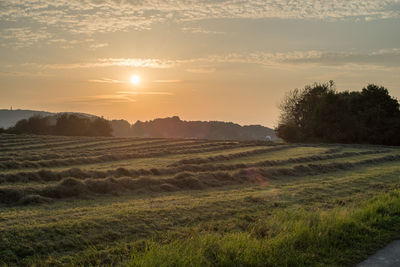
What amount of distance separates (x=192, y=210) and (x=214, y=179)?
9.46 meters

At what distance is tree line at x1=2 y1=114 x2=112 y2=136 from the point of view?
100 metres

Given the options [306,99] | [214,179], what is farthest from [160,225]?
[306,99]

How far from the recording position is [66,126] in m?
101

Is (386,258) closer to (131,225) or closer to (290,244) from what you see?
(290,244)

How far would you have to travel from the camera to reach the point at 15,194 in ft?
56.4

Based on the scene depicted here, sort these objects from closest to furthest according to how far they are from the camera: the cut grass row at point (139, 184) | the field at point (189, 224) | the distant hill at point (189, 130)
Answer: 1. the field at point (189, 224)
2. the cut grass row at point (139, 184)
3. the distant hill at point (189, 130)

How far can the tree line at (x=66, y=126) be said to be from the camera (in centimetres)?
10031

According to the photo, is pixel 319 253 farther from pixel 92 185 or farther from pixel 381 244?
pixel 92 185

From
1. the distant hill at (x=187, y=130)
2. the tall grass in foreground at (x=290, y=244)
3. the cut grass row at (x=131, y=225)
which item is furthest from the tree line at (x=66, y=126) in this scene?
the tall grass in foreground at (x=290, y=244)

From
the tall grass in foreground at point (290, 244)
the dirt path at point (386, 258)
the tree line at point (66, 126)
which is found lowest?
the dirt path at point (386, 258)

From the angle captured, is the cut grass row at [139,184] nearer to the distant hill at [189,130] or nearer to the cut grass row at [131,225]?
the cut grass row at [131,225]

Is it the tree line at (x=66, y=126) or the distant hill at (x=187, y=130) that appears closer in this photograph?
the tree line at (x=66, y=126)

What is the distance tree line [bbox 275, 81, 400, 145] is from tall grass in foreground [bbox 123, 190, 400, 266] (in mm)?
63341

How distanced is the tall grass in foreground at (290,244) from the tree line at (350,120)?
6334 cm
